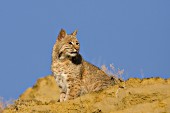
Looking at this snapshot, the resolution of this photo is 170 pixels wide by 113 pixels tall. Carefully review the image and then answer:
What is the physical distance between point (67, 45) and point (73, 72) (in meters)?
0.87

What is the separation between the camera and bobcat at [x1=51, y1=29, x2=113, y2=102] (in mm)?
16859

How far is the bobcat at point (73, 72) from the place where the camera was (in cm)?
1686

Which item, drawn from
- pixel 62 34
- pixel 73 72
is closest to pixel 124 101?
pixel 73 72

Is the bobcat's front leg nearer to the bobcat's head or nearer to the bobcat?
the bobcat

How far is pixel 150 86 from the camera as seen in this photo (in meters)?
13.8

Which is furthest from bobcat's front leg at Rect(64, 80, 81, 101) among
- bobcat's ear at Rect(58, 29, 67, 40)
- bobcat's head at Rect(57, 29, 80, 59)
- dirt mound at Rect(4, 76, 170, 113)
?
dirt mound at Rect(4, 76, 170, 113)

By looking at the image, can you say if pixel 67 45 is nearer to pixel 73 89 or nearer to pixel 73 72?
pixel 73 72

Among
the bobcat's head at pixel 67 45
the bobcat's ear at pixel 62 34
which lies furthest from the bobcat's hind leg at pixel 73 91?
the bobcat's ear at pixel 62 34

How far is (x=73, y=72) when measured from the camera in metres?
17.0

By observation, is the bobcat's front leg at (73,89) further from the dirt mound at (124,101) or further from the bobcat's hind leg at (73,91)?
the dirt mound at (124,101)

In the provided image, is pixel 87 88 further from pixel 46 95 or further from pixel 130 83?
pixel 46 95

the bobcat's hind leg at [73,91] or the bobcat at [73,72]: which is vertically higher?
the bobcat at [73,72]

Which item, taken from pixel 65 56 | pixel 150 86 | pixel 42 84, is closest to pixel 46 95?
pixel 42 84

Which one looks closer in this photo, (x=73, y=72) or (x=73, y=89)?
(x=73, y=89)
